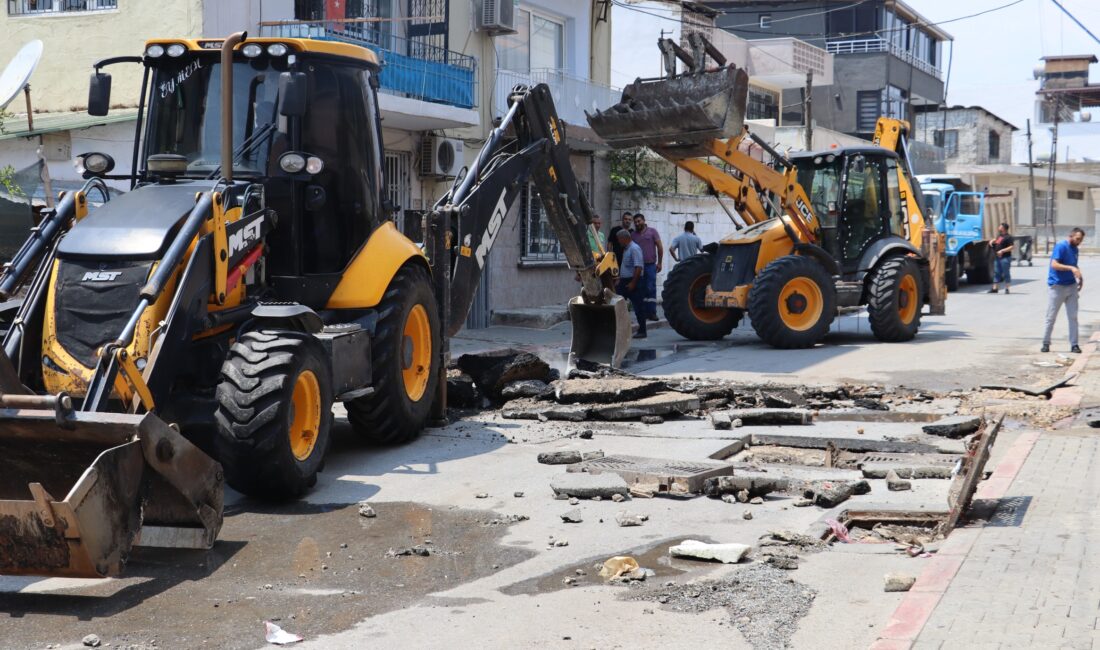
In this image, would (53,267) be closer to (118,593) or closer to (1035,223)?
(118,593)

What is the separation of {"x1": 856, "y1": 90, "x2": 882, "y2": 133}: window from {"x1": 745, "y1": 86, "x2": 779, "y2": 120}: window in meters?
7.14

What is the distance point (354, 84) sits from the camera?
9273mm

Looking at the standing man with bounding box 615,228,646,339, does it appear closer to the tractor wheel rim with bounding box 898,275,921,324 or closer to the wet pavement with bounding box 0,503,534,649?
the tractor wheel rim with bounding box 898,275,921,324

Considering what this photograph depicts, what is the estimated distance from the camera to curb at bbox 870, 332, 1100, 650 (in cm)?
509

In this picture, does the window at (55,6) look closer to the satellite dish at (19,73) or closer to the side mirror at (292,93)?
the satellite dish at (19,73)

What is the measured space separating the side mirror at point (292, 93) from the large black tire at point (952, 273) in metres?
26.0

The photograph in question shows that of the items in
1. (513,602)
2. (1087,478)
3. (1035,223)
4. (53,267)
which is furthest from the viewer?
(1035,223)

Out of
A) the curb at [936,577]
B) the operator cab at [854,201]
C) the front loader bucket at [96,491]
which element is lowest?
the curb at [936,577]

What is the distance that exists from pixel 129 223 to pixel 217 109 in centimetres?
159

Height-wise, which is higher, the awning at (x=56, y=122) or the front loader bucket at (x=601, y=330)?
the awning at (x=56, y=122)

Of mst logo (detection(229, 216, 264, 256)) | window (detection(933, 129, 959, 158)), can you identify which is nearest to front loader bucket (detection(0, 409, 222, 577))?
mst logo (detection(229, 216, 264, 256))

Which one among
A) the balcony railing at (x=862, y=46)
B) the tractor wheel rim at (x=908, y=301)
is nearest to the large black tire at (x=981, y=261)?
the tractor wheel rim at (x=908, y=301)

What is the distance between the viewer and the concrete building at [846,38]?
52.1 m

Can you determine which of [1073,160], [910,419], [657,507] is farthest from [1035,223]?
[657,507]
